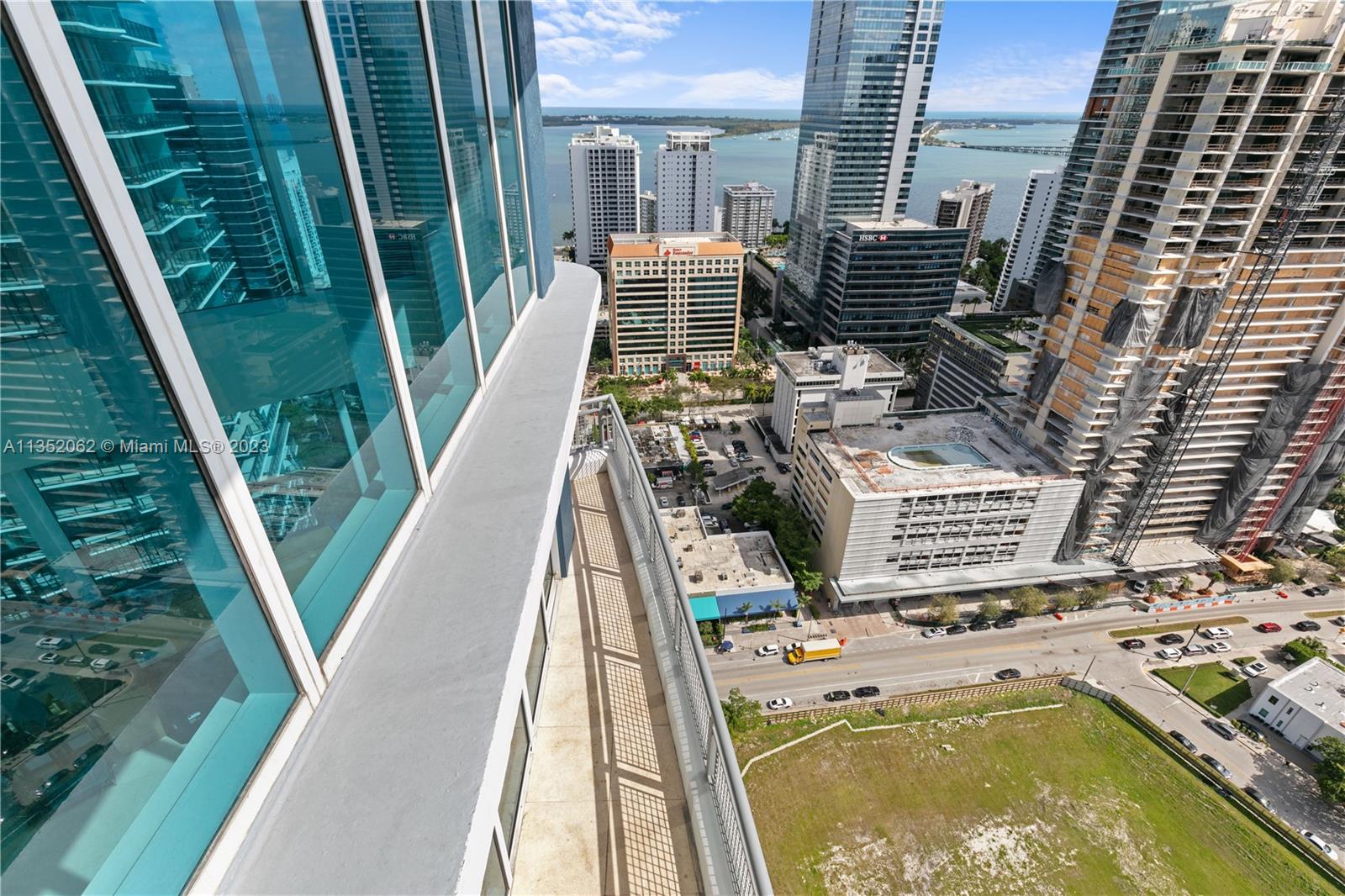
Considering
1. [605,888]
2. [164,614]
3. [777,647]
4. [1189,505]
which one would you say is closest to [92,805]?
[164,614]

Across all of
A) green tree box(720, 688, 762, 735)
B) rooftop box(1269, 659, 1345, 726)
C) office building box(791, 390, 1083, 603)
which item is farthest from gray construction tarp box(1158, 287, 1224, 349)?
green tree box(720, 688, 762, 735)

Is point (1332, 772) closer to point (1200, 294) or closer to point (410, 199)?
point (1200, 294)

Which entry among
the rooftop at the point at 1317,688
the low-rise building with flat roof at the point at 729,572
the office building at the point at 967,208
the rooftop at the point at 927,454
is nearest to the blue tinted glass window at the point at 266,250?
the low-rise building with flat roof at the point at 729,572

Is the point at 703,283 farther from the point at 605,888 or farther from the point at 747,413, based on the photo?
the point at 605,888

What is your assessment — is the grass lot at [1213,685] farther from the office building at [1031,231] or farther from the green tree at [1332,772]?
the office building at [1031,231]

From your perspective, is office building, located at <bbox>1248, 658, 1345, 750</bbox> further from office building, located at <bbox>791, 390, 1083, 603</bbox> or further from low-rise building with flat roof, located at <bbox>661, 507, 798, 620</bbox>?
low-rise building with flat roof, located at <bbox>661, 507, 798, 620</bbox>

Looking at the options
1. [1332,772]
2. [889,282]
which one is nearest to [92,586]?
[1332,772]
